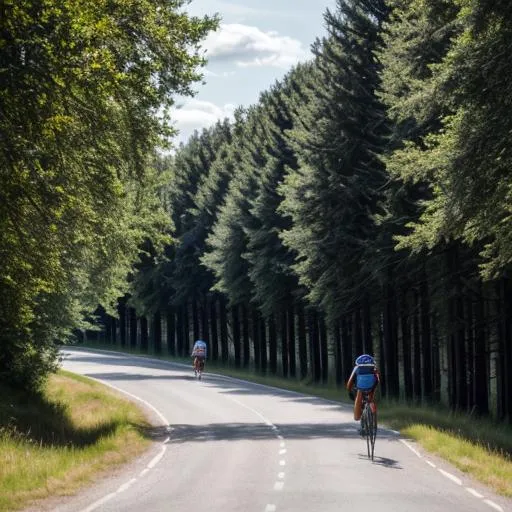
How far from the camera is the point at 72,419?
30.8 metres

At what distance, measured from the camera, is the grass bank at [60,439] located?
16562mm

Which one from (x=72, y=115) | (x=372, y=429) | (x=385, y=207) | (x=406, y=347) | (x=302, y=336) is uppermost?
(x=385, y=207)

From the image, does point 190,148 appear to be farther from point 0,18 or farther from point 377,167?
point 0,18

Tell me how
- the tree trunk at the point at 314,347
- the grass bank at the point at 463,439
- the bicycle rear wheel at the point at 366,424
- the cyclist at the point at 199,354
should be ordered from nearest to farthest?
the grass bank at the point at 463,439
the bicycle rear wheel at the point at 366,424
the cyclist at the point at 199,354
the tree trunk at the point at 314,347

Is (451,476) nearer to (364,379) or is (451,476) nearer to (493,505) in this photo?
(493,505)

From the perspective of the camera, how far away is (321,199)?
39.2 m

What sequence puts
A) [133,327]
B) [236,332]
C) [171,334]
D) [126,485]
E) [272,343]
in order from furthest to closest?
[133,327] → [171,334] → [236,332] → [272,343] → [126,485]

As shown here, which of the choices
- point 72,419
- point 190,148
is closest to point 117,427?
point 72,419

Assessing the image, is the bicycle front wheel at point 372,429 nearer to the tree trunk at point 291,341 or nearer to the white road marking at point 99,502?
the white road marking at point 99,502

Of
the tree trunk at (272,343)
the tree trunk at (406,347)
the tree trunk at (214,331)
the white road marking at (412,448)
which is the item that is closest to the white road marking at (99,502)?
the white road marking at (412,448)

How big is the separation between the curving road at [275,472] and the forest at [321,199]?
410cm

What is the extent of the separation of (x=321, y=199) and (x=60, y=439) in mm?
17171

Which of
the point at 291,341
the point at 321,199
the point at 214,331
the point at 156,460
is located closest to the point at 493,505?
the point at 156,460

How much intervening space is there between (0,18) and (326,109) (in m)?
26.7
